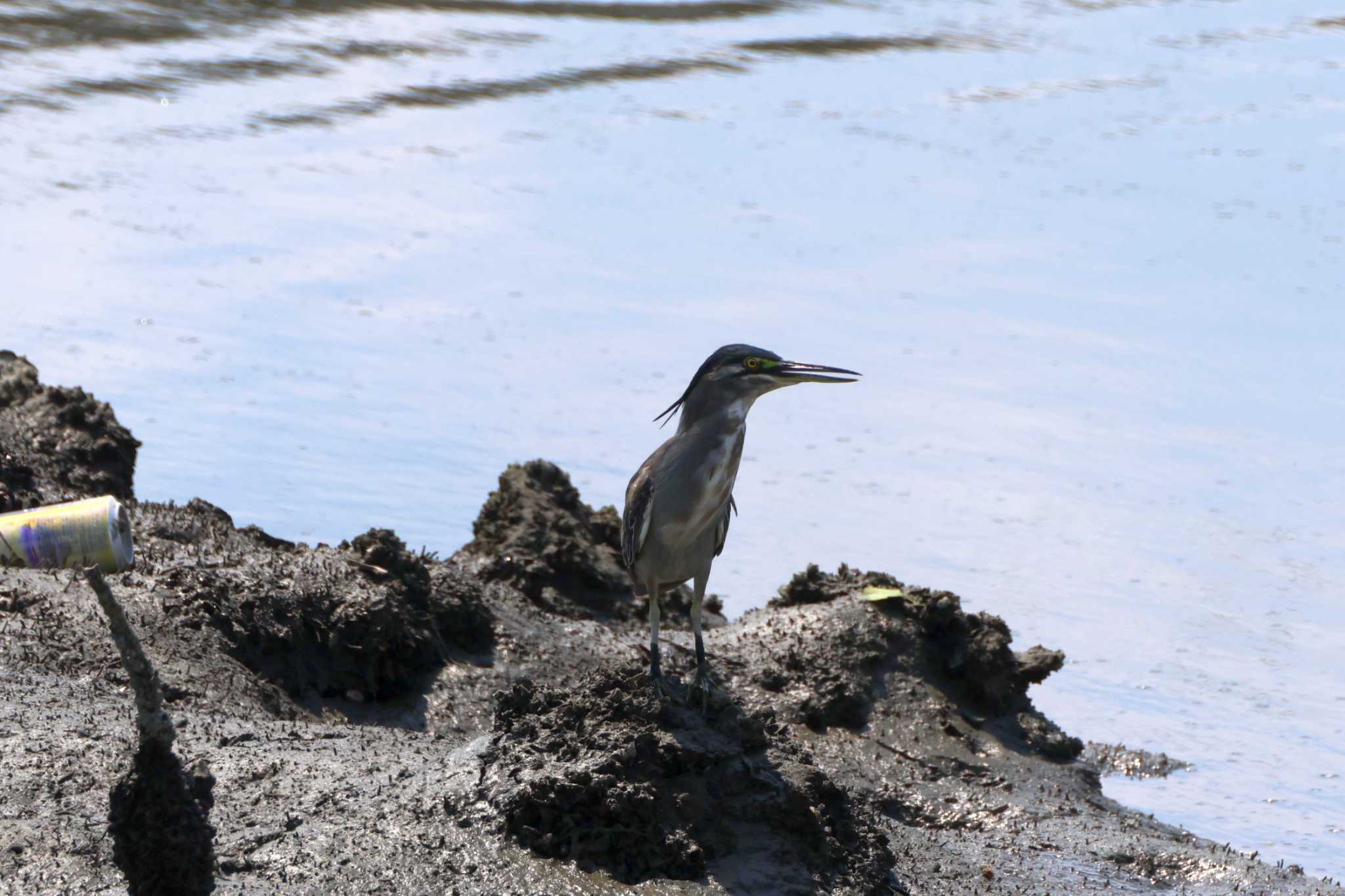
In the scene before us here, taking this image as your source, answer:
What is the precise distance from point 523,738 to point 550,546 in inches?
109

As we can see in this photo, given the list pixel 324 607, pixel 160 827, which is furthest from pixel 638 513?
pixel 160 827

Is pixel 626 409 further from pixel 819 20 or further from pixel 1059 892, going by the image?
pixel 819 20

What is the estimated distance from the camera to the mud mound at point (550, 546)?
7.59 m

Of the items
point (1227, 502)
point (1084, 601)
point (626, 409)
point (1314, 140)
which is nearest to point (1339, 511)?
point (1227, 502)

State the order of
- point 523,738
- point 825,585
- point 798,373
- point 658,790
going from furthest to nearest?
point 825,585 → point 798,373 → point 523,738 → point 658,790

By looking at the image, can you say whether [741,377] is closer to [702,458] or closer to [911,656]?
[702,458]

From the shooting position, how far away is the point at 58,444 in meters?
7.48

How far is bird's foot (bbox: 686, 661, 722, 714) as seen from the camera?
203 inches

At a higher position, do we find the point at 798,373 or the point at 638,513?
the point at 798,373

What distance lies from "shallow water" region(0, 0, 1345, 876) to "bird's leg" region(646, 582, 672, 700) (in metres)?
2.38

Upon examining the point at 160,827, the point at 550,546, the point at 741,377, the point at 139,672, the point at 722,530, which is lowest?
the point at 550,546

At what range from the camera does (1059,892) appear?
18.9ft

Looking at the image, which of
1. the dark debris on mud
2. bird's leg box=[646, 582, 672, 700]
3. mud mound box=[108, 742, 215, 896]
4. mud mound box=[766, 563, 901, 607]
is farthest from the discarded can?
the dark debris on mud

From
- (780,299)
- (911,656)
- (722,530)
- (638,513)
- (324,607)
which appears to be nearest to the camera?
(638,513)
